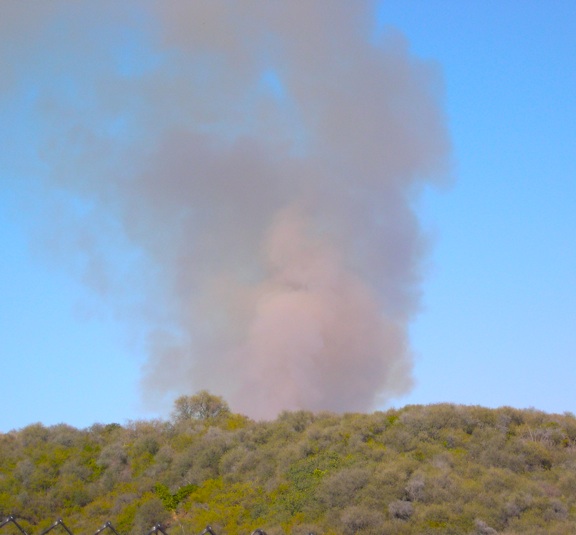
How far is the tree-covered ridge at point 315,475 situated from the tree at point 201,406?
5688 mm

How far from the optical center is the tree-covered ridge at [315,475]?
23.7 metres

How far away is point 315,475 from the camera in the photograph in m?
28.5

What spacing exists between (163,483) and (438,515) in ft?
50.9

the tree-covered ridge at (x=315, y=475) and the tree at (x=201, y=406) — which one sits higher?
the tree at (x=201, y=406)

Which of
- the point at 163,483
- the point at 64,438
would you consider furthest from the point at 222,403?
the point at 163,483

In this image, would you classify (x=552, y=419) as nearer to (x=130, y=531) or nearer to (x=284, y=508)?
(x=284, y=508)

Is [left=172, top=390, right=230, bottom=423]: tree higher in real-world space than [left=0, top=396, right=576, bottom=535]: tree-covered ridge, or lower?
higher

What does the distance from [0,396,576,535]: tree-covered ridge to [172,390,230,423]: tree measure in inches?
224

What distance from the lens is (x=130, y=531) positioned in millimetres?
29625

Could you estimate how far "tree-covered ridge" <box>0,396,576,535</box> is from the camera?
77.9 ft

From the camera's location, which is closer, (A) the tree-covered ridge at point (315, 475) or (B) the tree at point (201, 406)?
(A) the tree-covered ridge at point (315, 475)

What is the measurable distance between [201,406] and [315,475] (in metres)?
21.1

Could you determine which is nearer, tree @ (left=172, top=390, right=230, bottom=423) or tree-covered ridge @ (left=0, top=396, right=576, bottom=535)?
tree-covered ridge @ (left=0, top=396, right=576, bottom=535)

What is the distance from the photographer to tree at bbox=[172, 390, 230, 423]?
47.6 metres
